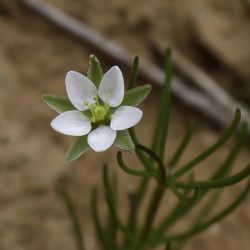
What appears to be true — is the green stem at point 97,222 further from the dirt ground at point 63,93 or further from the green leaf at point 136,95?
the green leaf at point 136,95

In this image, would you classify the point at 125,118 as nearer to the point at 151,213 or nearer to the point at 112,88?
the point at 112,88

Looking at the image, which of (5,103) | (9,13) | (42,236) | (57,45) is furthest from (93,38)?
(42,236)

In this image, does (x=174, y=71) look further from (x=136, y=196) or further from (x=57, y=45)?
(x=136, y=196)

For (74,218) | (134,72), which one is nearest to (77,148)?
(134,72)

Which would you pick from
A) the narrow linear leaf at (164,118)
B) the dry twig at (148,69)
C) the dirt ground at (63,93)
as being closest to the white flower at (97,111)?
the narrow linear leaf at (164,118)

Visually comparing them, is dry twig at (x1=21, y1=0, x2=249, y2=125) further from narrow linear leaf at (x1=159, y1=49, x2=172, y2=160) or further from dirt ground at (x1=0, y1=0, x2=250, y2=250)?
narrow linear leaf at (x1=159, y1=49, x2=172, y2=160)

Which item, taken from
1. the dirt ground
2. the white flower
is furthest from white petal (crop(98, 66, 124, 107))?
the dirt ground

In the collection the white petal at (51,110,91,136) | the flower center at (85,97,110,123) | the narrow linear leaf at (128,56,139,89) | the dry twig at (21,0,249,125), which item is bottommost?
the white petal at (51,110,91,136)
